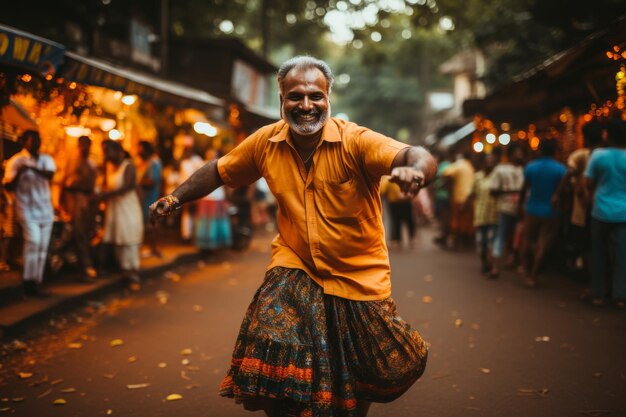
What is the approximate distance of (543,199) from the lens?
27.1ft

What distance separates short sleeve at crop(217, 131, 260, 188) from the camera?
10.4 feet

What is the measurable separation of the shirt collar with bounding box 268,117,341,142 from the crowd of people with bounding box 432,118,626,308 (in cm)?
476

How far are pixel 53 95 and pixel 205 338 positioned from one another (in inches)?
170

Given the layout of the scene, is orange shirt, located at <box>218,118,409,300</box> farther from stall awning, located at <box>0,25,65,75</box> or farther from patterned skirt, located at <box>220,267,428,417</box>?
stall awning, located at <box>0,25,65,75</box>

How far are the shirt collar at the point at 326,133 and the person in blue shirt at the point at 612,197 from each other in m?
4.71

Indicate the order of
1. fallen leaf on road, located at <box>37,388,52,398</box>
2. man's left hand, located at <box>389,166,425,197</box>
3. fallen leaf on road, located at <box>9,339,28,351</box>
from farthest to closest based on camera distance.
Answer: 1. fallen leaf on road, located at <box>9,339,28,351</box>
2. fallen leaf on road, located at <box>37,388,52,398</box>
3. man's left hand, located at <box>389,166,425,197</box>

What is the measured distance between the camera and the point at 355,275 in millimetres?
2898

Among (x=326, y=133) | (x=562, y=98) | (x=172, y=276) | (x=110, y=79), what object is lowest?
(x=172, y=276)

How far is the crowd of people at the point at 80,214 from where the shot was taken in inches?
266

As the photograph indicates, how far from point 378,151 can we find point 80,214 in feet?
20.9

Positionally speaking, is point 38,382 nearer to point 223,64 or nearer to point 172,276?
point 172,276

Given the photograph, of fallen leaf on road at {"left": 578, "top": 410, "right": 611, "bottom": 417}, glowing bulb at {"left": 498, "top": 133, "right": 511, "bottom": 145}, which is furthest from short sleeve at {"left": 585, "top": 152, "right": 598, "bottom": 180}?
glowing bulb at {"left": 498, "top": 133, "right": 511, "bottom": 145}

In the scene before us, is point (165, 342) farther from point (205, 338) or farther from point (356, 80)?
point (356, 80)

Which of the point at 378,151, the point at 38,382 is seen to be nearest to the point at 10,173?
the point at 38,382
